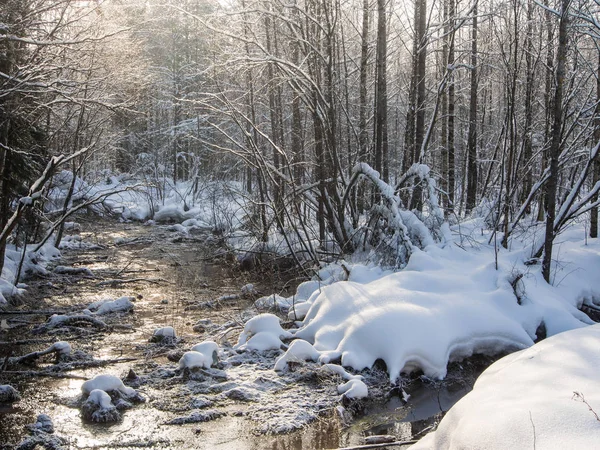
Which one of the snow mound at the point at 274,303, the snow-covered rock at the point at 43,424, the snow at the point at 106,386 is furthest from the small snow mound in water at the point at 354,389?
the snow mound at the point at 274,303

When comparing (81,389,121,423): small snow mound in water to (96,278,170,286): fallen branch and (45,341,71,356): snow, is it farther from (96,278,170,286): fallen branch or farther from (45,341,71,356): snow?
(96,278,170,286): fallen branch

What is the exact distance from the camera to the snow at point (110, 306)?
8.73 metres

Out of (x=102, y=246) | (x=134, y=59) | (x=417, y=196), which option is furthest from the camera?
(x=102, y=246)

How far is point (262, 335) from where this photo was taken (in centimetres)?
719

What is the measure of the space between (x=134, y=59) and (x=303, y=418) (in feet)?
29.4

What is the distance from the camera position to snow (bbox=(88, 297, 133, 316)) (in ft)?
28.7

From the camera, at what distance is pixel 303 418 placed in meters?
5.31

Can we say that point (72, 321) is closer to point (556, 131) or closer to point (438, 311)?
point (438, 311)

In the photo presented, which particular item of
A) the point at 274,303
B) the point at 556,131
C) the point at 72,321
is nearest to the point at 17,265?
the point at 72,321

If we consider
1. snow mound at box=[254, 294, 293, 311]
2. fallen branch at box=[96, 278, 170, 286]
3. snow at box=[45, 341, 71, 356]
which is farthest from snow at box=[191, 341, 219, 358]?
fallen branch at box=[96, 278, 170, 286]

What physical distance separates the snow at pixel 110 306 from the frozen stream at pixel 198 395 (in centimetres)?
20

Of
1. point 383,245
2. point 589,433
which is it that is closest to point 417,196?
point 383,245

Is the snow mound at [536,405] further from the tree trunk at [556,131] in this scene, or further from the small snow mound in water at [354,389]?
the tree trunk at [556,131]

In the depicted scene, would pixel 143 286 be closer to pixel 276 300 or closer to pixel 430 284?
pixel 276 300
